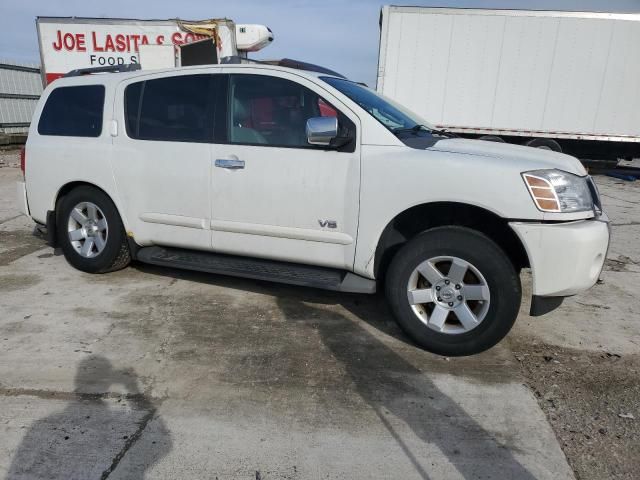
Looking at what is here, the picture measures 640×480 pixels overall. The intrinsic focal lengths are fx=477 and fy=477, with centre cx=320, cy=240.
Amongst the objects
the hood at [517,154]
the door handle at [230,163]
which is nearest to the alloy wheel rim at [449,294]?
the hood at [517,154]

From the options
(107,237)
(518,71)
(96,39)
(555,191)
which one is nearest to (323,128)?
(555,191)

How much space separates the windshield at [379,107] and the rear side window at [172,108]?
3.29 ft

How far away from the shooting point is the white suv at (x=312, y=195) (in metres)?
2.99

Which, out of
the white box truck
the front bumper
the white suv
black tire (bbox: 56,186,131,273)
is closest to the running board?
the white suv

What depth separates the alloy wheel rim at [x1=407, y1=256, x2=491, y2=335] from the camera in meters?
3.09

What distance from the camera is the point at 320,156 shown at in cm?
342

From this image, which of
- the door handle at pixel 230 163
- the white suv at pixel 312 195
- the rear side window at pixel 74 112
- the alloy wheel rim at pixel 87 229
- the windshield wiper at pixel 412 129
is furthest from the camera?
the alloy wheel rim at pixel 87 229

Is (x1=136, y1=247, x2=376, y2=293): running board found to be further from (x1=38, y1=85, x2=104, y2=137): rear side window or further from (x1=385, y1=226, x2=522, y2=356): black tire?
(x1=38, y1=85, x2=104, y2=137): rear side window

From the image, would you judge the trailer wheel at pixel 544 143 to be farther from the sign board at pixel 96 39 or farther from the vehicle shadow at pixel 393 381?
the vehicle shadow at pixel 393 381

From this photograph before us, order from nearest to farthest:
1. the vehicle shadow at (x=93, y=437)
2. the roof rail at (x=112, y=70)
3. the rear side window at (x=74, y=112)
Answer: the vehicle shadow at (x=93, y=437) → the rear side window at (x=74, y=112) → the roof rail at (x=112, y=70)

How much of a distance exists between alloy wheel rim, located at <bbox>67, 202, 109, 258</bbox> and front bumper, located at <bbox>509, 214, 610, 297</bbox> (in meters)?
3.56

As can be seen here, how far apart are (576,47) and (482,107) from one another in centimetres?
249

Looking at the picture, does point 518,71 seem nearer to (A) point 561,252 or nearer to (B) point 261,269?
(A) point 561,252

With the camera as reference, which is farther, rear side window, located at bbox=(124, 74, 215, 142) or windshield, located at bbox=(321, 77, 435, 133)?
rear side window, located at bbox=(124, 74, 215, 142)
